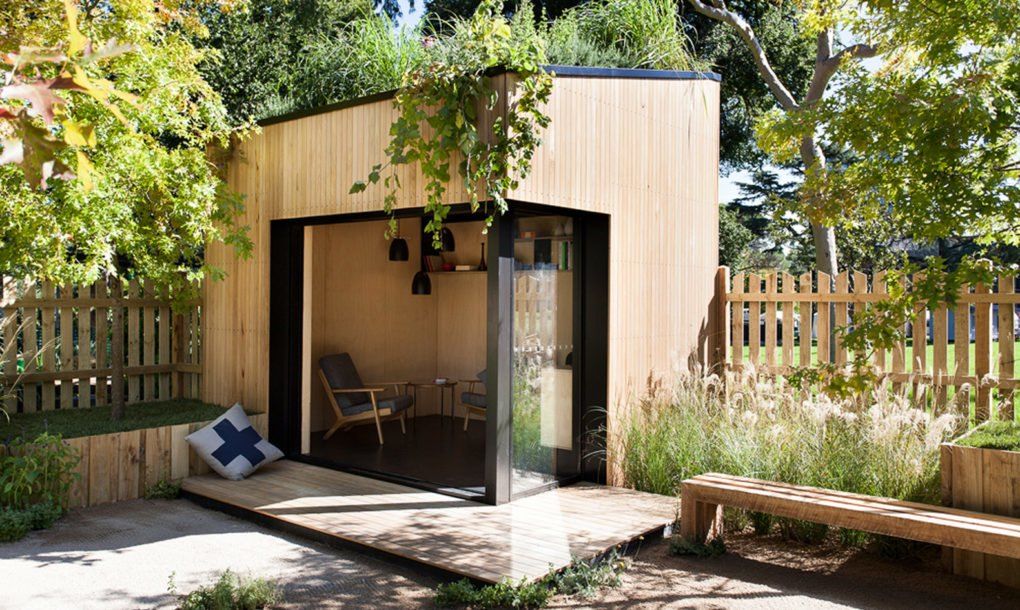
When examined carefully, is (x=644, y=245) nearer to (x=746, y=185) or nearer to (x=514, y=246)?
(x=514, y=246)

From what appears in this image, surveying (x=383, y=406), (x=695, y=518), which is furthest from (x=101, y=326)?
(x=695, y=518)

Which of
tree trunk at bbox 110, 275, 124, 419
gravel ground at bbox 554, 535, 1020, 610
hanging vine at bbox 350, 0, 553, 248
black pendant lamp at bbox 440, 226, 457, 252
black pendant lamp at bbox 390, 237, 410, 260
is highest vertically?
hanging vine at bbox 350, 0, 553, 248

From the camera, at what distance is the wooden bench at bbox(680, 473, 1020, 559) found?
155 inches

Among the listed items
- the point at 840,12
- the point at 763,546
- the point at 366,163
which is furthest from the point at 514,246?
the point at 840,12

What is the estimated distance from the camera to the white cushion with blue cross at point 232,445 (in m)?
6.30

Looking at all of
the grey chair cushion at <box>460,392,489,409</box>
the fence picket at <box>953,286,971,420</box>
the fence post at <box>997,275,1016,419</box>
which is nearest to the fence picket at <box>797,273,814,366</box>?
the fence picket at <box>953,286,971,420</box>

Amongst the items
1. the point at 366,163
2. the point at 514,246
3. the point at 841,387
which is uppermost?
the point at 366,163

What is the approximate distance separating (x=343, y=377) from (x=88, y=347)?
2.36m

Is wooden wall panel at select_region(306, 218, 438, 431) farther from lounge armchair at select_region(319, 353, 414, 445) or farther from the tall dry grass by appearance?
the tall dry grass

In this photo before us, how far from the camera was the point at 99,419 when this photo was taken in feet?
21.4

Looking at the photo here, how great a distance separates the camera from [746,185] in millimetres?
29062

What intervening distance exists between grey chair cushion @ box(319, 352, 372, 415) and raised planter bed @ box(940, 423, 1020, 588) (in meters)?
5.26

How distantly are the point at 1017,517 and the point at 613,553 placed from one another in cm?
220

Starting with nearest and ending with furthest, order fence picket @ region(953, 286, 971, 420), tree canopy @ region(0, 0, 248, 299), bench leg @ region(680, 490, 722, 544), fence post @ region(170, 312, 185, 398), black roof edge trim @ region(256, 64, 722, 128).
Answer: bench leg @ region(680, 490, 722, 544)
tree canopy @ region(0, 0, 248, 299)
black roof edge trim @ region(256, 64, 722, 128)
fence picket @ region(953, 286, 971, 420)
fence post @ region(170, 312, 185, 398)
